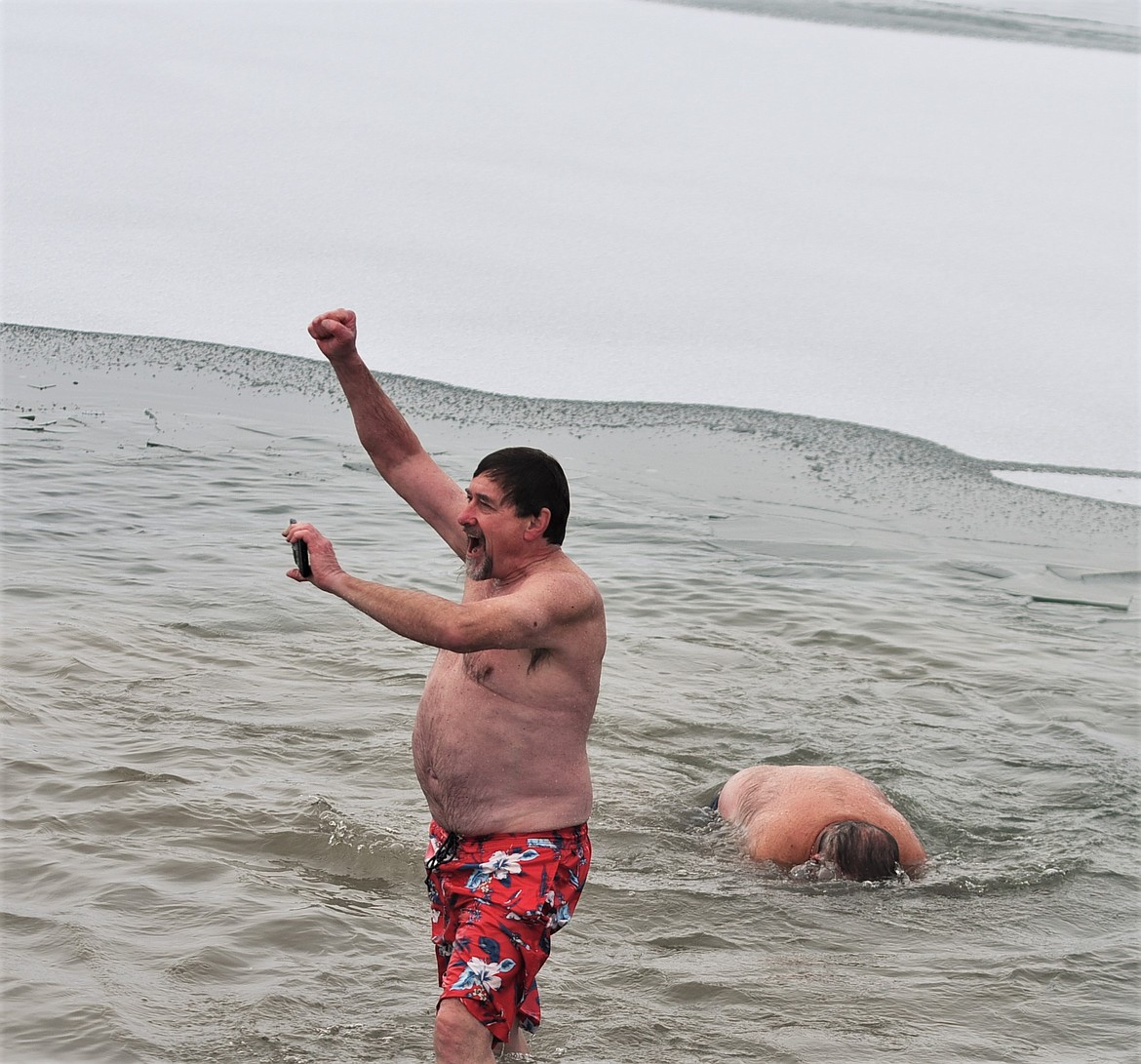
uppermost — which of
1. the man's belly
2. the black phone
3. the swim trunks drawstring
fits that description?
the black phone

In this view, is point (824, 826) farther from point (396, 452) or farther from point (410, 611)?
point (410, 611)

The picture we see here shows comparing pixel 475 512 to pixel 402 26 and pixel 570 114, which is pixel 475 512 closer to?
pixel 570 114

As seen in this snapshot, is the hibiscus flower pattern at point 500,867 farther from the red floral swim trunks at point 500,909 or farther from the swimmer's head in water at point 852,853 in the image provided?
the swimmer's head in water at point 852,853

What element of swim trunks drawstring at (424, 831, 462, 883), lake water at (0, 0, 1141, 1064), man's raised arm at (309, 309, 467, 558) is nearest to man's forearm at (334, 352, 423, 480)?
man's raised arm at (309, 309, 467, 558)

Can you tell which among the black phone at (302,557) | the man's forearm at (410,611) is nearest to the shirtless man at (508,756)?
the man's forearm at (410,611)

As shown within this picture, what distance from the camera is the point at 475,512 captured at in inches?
112

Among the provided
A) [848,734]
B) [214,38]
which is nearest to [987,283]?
[848,734]

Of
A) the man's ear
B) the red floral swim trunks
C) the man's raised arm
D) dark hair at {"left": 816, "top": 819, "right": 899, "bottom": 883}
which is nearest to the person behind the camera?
the red floral swim trunks

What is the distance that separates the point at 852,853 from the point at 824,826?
0.40 feet

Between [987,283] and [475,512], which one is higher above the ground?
[987,283]

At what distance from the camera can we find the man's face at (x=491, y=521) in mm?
2805

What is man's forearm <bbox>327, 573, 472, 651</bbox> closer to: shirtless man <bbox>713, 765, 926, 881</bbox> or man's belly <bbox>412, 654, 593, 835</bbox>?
man's belly <bbox>412, 654, 593, 835</bbox>

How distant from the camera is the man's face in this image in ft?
9.20

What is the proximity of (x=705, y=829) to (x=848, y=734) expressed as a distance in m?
1.14
